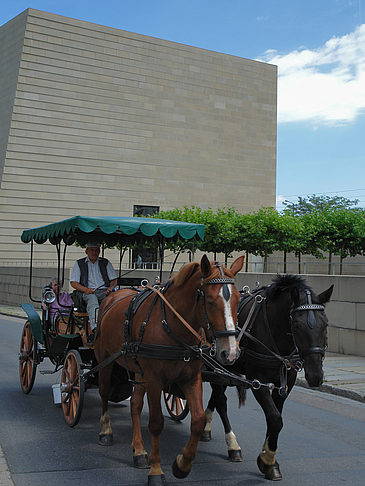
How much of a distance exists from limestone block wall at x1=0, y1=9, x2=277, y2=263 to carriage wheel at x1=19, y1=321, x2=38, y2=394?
39.3 meters

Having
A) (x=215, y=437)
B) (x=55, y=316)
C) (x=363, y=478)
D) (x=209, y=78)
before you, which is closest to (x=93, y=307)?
(x=55, y=316)

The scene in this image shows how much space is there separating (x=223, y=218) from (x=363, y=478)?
34000 millimetres

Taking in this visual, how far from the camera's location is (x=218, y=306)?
4.61 m

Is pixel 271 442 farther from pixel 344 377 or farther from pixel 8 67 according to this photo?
pixel 8 67

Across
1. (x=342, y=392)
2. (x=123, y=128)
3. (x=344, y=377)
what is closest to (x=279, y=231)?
(x=123, y=128)

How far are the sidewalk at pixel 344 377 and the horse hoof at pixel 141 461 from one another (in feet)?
15.3

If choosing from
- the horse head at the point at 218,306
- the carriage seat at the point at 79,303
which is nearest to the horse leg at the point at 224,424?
the horse head at the point at 218,306

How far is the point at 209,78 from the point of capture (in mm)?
56750

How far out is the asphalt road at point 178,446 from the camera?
5.10 metres

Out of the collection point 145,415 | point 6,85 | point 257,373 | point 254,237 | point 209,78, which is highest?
point 209,78

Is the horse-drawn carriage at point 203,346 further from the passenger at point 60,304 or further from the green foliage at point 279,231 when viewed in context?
the green foliage at point 279,231

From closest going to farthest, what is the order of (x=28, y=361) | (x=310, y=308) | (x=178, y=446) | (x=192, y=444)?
1. (x=192, y=444)
2. (x=310, y=308)
3. (x=178, y=446)
4. (x=28, y=361)

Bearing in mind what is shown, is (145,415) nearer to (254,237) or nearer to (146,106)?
(254,237)

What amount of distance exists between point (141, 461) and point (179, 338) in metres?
1.32
